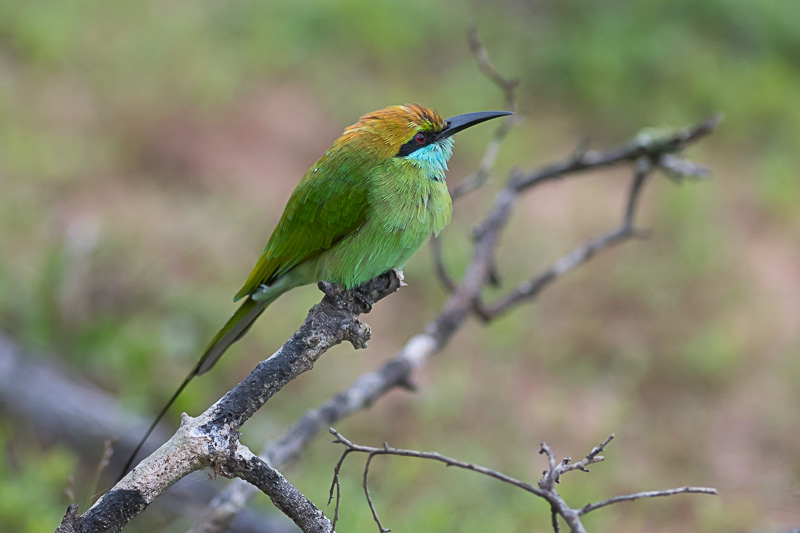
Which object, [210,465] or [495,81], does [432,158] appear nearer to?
[495,81]

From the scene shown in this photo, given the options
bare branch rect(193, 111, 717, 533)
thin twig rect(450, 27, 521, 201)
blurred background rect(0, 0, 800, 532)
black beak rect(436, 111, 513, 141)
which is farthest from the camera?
blurred background rect(0, 0, 800, 532)

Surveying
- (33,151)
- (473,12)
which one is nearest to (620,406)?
(33,151)

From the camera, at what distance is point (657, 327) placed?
4.64 metres

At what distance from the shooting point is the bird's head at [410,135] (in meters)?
2.38

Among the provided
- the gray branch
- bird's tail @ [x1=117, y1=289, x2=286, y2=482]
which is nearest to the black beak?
bird's tail @ [x1=117, y1=289, x2=286, y2=482]

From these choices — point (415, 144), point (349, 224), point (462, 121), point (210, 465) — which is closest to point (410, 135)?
point (415, 144)

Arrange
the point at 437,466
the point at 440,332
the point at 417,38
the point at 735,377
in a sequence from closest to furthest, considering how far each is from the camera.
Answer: the point at 440,332 < the point at 437,466 < the point at 735,377 < the point at 417,38

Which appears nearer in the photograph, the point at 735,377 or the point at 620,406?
the point at 620,406

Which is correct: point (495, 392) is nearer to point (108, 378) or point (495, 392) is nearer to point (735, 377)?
point (735, 377)

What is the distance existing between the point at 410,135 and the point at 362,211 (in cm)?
28

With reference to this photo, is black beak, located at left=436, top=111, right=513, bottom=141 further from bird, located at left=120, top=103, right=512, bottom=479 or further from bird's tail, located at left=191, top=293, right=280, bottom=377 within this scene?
bird's tail, located at left=191, top=293, right=280, bottom=377

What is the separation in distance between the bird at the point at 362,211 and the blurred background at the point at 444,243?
937 mm

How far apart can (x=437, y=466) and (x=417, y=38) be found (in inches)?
159

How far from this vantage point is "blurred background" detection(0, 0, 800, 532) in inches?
140
